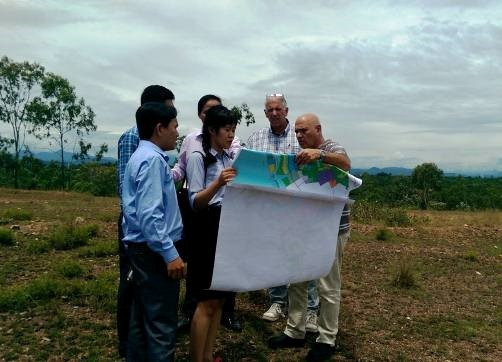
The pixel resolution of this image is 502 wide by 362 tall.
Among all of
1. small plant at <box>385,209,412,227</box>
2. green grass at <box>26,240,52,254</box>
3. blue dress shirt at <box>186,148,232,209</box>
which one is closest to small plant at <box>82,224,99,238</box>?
green grass at <box>26,240,52,254</box>

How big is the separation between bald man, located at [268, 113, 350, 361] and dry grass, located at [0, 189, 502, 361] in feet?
0.47

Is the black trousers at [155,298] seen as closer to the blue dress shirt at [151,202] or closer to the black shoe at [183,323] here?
the blue dress shirt at [151,202]

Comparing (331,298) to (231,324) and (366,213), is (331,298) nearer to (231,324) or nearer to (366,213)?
(231,324)

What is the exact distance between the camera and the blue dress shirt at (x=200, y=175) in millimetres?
2904

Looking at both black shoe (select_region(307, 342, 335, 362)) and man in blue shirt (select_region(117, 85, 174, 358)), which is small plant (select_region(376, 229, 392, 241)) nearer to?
black shoe (select_region(307, 342, 335, 362))

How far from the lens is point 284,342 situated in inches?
152

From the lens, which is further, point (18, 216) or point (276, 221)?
point (18, 216)

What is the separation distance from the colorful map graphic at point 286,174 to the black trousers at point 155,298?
656 mm

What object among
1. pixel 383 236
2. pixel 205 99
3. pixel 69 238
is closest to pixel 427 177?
pixel 383 236

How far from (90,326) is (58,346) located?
40 cm

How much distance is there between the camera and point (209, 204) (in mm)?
2926

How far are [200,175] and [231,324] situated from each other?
1.86 meters

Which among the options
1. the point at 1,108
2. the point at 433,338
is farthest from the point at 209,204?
the point at 1,108

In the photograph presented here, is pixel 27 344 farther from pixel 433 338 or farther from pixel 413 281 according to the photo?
pixel 413 281
